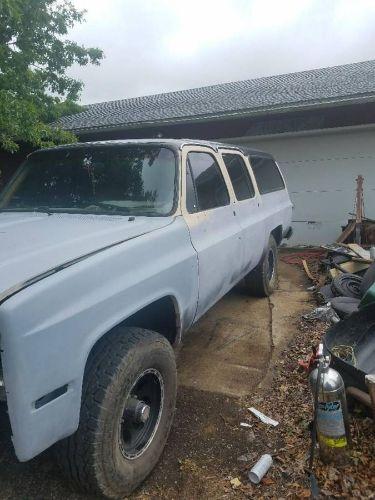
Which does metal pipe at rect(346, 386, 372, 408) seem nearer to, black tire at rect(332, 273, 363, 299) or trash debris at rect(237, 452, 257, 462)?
trash debris at rect(237, 452, 257, 462)

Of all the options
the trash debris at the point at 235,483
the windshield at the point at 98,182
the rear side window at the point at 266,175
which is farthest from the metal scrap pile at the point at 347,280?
the windshield at the point at 98,182

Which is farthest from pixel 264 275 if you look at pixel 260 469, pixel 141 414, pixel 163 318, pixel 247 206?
pixel 141 414

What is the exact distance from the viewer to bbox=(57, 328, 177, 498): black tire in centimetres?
197

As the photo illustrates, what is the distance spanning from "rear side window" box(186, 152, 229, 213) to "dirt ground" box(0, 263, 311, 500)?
1.50 m

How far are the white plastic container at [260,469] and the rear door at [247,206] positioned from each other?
2020mm

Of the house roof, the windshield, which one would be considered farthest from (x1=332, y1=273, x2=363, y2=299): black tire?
the house roof

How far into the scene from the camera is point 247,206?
174 inches

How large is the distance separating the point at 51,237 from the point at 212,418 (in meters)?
1.76

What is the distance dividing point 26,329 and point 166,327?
4.35 ft

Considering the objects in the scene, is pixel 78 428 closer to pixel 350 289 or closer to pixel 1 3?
pixel 350 289

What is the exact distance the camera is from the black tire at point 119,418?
1973mm

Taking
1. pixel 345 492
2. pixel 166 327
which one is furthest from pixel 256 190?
pixel 345 492

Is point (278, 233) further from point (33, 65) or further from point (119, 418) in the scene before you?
point (33, 65)

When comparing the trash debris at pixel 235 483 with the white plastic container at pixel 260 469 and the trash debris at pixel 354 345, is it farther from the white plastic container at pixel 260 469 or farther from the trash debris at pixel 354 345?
the trash debris at pixel 354 345
